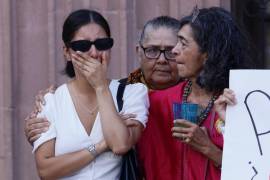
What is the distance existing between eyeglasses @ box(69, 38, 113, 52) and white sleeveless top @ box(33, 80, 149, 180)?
0.72 feet

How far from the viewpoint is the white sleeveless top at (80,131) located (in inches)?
192

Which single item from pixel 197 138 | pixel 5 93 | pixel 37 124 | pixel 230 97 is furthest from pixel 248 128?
pixel 5 93

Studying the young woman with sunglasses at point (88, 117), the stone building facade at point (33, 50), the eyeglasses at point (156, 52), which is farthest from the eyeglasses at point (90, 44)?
the stone building facade at point (33, 50)

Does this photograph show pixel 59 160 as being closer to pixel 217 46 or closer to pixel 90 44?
pixel 90 44

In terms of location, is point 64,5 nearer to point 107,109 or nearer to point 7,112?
point 7,112

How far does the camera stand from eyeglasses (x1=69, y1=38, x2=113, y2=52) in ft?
16.1

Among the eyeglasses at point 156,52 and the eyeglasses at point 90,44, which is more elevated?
the eyeglasses at point 90,44

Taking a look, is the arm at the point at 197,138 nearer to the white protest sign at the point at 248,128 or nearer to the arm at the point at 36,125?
the white protest sign at the point at 248,128

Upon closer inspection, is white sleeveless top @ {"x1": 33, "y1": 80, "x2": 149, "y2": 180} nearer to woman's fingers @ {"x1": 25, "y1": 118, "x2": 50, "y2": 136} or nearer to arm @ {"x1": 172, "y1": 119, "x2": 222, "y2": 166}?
woman's fingers @ {"x1": 25, "y1": 118, "x2": 50, "y2": 136}

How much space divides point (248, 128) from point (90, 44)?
0.85m

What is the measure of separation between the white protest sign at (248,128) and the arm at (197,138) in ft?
0.68

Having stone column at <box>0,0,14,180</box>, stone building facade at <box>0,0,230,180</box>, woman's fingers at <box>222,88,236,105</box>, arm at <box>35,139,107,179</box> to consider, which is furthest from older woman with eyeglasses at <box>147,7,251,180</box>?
stone column at <box>0,0,14,180</box>

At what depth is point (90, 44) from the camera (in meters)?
4.91

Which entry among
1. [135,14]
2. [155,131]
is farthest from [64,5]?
[155,131]
